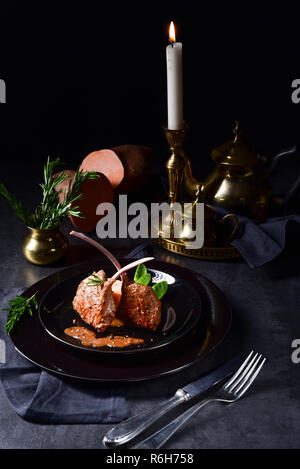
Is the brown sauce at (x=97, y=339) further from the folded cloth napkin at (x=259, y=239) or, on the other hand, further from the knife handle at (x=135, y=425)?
the folded cloth napkin at (x=259, y=239)

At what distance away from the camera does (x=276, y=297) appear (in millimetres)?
1816

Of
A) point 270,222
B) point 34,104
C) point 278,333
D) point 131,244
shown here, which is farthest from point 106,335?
point 34,104

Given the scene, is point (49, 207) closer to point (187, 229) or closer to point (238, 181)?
point (187, 229)

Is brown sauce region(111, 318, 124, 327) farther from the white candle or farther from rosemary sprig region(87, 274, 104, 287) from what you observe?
the white candle

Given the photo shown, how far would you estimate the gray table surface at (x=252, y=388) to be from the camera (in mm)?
1337

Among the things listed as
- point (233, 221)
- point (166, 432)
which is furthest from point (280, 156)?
point (166, 432)

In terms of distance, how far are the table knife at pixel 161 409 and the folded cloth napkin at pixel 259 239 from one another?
1.54ft

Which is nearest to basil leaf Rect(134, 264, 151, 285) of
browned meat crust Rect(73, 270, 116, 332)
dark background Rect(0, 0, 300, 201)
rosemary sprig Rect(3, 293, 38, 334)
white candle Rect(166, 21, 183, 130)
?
browned meat crust Rect(73, 270, 116, 332)

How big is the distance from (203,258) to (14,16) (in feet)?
4.35

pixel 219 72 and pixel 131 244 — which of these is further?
pixel 219 72

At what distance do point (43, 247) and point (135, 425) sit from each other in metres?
0.77

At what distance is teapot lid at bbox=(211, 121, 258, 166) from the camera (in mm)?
2008

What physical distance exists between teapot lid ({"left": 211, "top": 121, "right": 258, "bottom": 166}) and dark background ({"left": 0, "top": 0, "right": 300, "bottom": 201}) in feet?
1.78

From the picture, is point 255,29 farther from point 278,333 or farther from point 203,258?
point 278,333
